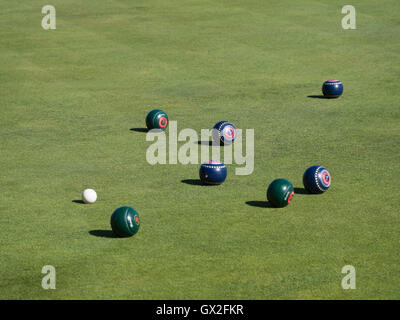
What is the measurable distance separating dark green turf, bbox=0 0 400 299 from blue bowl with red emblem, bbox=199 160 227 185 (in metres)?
0.27

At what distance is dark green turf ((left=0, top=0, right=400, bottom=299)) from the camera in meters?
12.4

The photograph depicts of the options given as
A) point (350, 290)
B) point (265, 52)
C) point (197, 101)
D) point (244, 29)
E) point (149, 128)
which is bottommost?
point (350, 290)

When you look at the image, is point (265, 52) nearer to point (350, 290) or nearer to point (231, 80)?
point (231, 80)

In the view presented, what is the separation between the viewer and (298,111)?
79.4ft

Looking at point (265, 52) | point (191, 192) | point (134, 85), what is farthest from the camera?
point (265, 52)

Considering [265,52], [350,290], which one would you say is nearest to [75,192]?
[350,290]

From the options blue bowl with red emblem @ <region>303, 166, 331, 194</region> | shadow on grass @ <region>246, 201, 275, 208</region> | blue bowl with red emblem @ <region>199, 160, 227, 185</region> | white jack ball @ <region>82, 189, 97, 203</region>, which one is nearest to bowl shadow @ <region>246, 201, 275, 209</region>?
shadow on grass @ <region>246, 201, 275, 208</region>

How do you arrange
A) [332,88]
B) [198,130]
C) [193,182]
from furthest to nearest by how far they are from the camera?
1. [332,88]
2. [198,130]
3. [193,182]

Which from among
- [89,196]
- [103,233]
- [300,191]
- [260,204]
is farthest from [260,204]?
[89,196]

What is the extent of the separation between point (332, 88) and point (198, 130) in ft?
20.0

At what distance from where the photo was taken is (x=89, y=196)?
15781mm

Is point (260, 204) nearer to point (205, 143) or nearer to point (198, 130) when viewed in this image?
point (205, 143)

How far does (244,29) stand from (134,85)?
1043cm

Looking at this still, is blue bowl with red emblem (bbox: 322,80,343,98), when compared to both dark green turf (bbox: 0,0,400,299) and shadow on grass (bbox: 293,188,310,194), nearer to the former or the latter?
dark green turf (bbox: 0,0,400,299)
